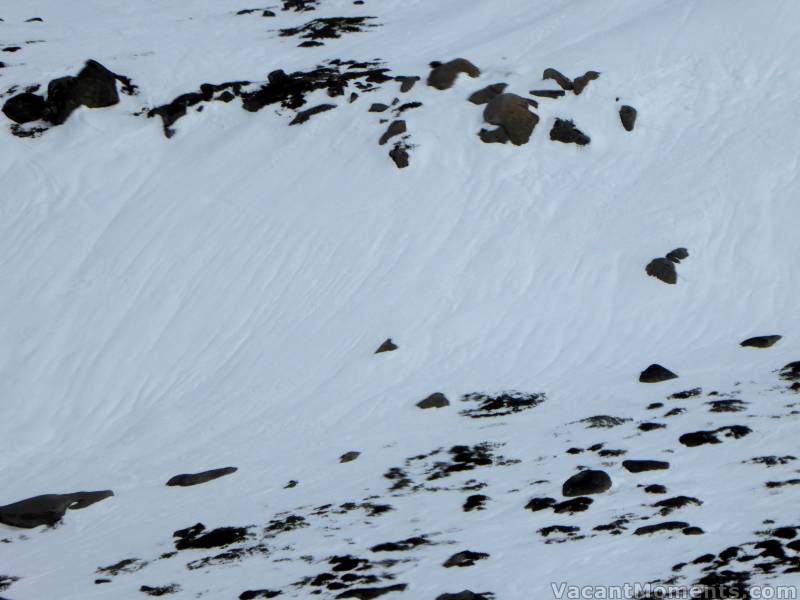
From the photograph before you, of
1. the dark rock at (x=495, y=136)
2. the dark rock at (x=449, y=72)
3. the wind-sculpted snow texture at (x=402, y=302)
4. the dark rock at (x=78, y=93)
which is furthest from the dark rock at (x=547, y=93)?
the dark rock at (x=78, y=93)

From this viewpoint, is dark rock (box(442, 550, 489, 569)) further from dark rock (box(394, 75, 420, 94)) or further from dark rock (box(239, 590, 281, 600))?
dark rock (box(394, 75, 420, 94))

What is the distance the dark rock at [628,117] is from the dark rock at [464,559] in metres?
15.5

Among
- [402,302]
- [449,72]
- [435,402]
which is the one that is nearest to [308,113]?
[449,72]

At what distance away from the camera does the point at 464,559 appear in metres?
9.93

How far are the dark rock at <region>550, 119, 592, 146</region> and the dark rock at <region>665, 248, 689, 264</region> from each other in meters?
4.31

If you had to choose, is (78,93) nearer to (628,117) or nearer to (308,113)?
(308,113)

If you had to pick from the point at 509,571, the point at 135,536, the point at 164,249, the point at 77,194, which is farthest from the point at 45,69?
the point at 509,571

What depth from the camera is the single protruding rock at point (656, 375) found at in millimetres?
16031

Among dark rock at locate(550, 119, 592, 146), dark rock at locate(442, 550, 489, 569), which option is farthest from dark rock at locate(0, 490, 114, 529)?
dark rock at locate(550, 119, 592, 146)

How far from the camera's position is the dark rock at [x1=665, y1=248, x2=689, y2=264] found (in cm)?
1980

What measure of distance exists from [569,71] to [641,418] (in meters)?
13.0

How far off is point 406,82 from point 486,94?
215cm

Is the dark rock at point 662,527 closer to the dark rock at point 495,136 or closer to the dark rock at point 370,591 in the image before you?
the dark rock at point 370,591

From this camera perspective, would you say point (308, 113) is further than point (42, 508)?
Yes
